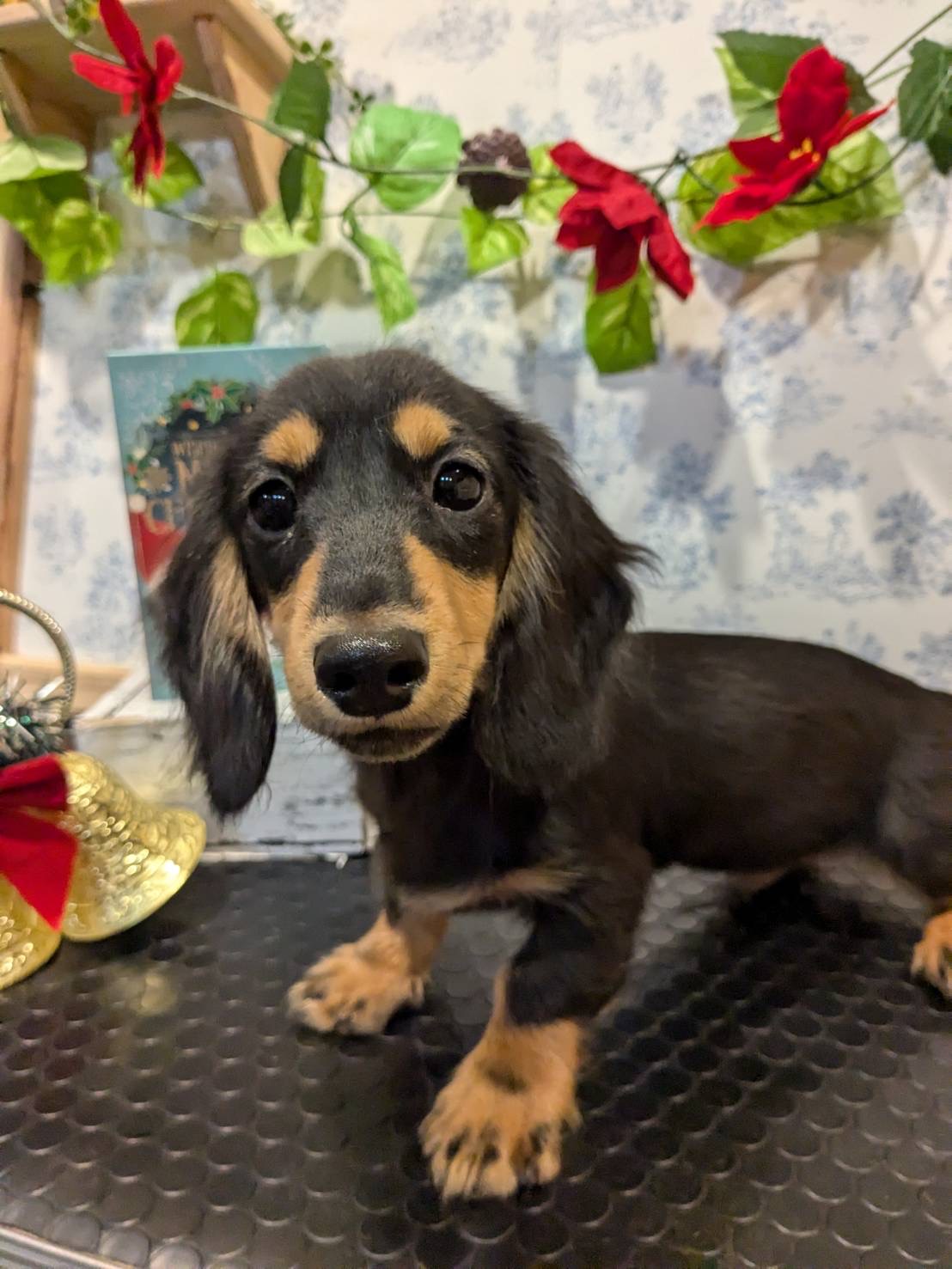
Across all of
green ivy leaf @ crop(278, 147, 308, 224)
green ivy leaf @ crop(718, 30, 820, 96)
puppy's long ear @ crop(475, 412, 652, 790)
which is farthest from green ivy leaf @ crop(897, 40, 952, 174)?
green ivy leaf @ crop(278, 147, 308, 224)

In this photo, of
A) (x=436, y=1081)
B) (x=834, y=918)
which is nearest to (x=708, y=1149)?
(x=436, y=1081)

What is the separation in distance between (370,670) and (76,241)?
102 centimetres

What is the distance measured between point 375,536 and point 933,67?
861 mm

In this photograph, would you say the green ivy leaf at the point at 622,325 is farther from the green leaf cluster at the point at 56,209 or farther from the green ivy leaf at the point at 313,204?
the green leaf cluster at the point at 56,209

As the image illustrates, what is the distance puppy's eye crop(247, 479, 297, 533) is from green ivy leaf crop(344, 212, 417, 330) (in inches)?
20.0

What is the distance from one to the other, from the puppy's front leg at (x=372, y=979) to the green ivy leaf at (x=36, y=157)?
1079 millimetres

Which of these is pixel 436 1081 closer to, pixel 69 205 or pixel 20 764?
pixel 20 764

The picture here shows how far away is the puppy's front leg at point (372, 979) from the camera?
33.9 inches

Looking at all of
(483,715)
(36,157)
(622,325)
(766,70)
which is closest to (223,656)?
(483,715)

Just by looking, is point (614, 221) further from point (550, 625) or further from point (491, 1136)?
point (491, 1136)

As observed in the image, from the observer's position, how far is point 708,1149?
2.33 ft

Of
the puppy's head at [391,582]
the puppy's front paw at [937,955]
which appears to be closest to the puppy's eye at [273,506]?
the puppy's head at [391,582]

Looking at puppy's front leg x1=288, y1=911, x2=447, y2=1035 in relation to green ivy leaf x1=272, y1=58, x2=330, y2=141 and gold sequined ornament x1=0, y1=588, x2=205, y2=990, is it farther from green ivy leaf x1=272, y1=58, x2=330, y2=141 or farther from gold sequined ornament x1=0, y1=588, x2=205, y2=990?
green ivy leaf x1=272, y1=58, x2=330, y2=141

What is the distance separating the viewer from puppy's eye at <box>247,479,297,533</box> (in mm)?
721
